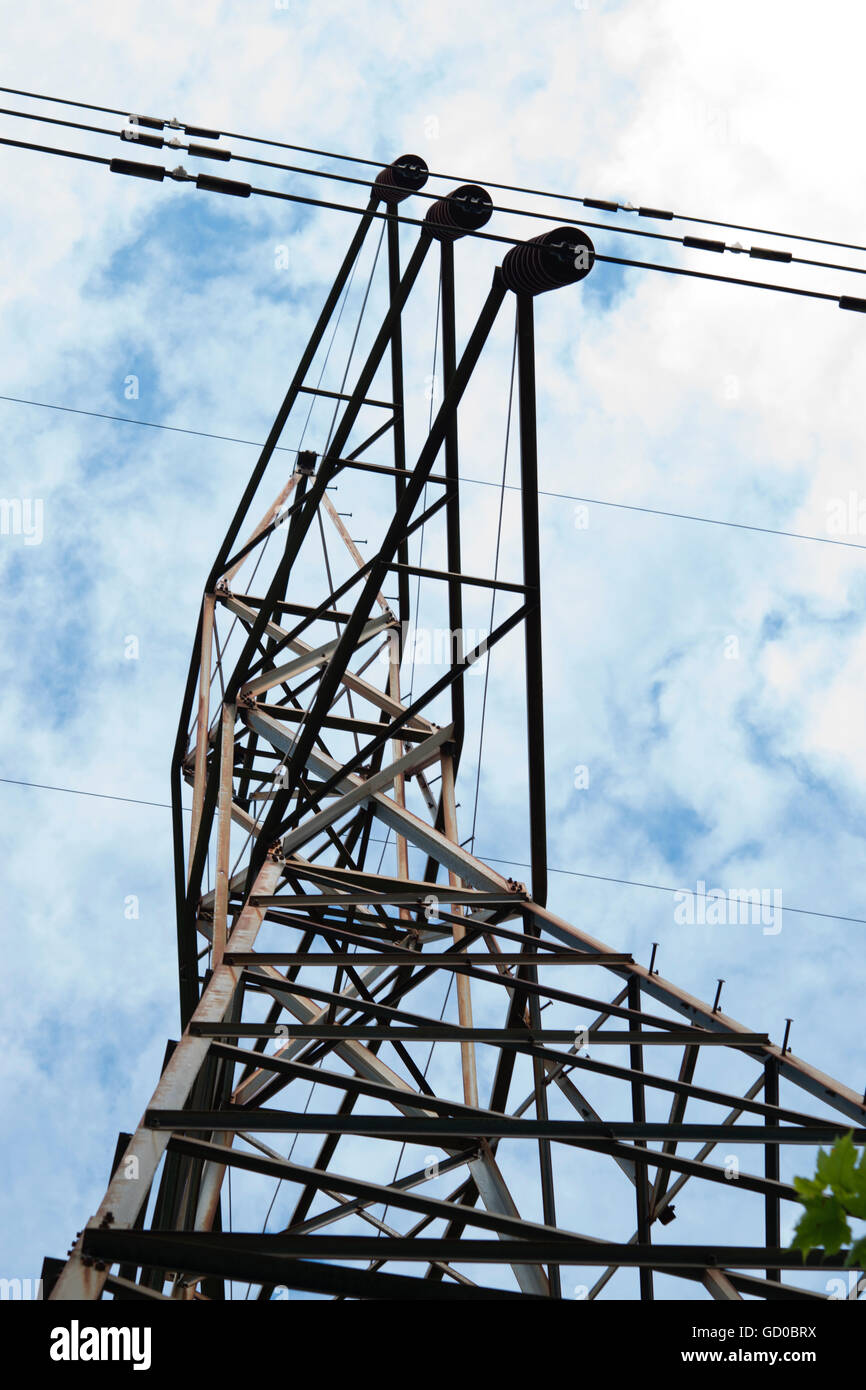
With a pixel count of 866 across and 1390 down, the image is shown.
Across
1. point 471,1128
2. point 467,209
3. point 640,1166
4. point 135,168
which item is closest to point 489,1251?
point 471,1128

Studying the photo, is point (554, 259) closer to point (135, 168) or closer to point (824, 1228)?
point (135, 168)

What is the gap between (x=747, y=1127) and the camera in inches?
279

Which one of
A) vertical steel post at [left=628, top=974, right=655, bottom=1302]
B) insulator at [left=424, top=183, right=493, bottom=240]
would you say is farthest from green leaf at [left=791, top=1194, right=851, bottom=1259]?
insulator at [left=424, top=183, right=493, bottom=240]

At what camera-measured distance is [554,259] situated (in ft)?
36.9

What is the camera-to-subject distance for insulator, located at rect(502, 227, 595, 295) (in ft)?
36.7

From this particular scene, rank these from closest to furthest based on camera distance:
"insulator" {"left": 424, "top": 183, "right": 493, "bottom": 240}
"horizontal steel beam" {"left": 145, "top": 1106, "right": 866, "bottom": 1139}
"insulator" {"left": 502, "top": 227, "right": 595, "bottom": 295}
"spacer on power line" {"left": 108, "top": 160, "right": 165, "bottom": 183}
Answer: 1. "horizontal steel beam" {"left": 145, "top": 1106, "right": 866, "bottom": 1139}
2. "spacer on power line" {"left": 108, "top": 160, "right": 165, "bottom": 183}
3. "insulator" {"left": 502, "top": 227, "right": 595, "bottom": 295}
4. "insulator" {"left": 424, "top": 183, "right": 493, "bottom": 240}

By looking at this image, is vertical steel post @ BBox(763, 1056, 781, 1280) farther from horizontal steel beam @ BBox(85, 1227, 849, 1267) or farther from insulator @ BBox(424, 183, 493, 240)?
insulator @ BBox(424, 183, 493, 240)

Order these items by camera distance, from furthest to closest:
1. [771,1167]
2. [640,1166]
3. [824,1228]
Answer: [640,1166]
[771,1167]
[824,1228]

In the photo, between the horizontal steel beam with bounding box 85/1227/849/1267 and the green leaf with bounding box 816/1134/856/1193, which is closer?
the green leaf with bounding box 816/1134/856/1193

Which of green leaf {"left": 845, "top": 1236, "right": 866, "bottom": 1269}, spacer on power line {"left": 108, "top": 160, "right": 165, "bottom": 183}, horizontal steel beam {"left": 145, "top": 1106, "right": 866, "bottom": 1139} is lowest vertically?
green leaf {"left": 845, "top": 1236, "right": 866, "bottom": 1269}

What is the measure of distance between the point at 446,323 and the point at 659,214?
14.6 feet

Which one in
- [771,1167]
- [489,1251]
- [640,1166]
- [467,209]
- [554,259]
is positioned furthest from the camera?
[467,209]

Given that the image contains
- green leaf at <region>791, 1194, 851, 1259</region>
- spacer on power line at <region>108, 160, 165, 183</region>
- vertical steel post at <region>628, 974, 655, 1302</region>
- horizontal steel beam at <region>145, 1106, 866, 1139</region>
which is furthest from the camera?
spacer on power line at <region>108, 160, 165, 183</region>
